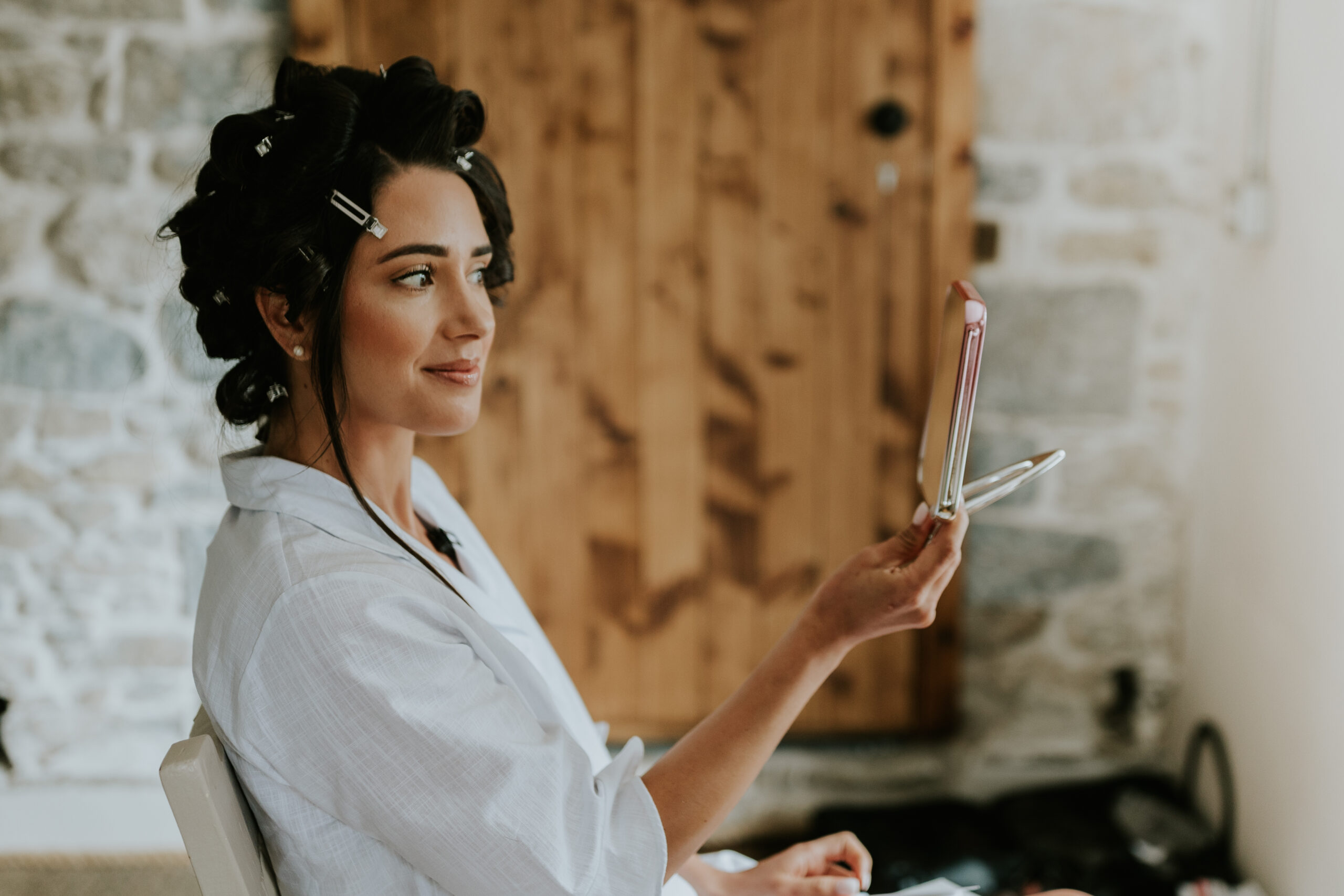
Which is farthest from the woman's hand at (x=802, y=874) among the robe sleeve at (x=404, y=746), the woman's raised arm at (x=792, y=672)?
the robe sleeve at (x=404, y=746)

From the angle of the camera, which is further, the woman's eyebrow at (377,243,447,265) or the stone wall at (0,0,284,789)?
the stone wall at (0,0,284,789)

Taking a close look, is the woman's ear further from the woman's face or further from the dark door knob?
the dark door knob

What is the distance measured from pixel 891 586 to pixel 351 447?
59 cm

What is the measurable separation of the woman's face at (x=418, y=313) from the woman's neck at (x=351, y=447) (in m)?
0.03

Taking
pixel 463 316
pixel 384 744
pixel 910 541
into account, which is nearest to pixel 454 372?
pixel 463 316

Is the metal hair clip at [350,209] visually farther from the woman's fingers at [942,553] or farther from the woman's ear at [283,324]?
the woman's fingers at [942,553]

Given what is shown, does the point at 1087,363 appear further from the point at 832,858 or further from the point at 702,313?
the point at 832,858

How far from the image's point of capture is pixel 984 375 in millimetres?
2223

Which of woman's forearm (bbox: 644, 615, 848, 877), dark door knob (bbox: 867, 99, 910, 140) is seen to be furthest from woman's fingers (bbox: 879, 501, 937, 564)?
dark door knob (bbox: 867, 99, 910, 140)

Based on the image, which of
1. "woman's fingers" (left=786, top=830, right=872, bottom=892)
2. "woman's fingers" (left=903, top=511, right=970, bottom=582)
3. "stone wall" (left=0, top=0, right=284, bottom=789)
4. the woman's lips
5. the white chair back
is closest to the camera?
the white chair back

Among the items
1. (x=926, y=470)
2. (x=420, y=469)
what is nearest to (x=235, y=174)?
(x=420, y=469)

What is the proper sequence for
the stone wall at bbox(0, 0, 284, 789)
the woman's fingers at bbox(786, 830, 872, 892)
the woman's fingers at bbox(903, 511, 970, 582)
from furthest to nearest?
the stone wall at bbox(0, 0, 284, 789)
the woman's fingers at bbox(786, 830, 872, 892)
the woman's fingers at bbox(903, 511, 970, 582)

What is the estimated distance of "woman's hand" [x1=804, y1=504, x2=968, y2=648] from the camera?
3.23 ft

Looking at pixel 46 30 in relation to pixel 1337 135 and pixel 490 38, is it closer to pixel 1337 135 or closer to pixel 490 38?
pixel 490 38
